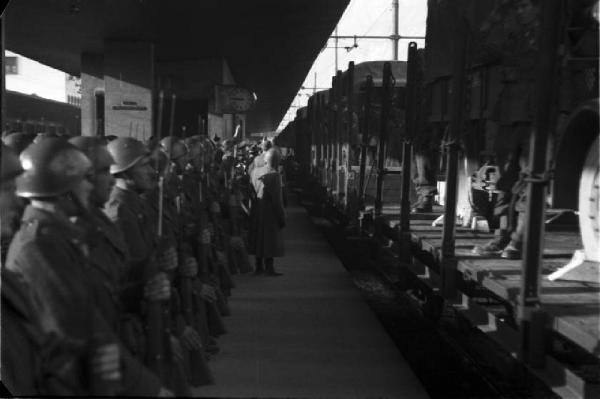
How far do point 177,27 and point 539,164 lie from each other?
14016 millimetres

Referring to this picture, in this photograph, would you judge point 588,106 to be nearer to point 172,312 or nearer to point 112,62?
point 172,312

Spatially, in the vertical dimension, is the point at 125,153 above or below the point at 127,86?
below

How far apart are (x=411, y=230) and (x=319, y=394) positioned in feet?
11.1

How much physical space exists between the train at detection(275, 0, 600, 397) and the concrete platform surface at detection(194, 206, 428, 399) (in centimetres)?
77

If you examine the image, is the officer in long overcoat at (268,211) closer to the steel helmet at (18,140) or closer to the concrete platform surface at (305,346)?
the concrete platform surface at (305,346)

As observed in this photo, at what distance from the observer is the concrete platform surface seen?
685cm

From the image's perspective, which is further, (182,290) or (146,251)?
(182,290)

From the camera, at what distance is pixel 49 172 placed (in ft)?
12.5

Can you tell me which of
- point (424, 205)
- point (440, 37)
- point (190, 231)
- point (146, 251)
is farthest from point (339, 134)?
point (146, 251)

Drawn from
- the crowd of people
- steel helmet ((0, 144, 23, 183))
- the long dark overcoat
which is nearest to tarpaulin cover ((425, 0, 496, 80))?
the long dark overcoat

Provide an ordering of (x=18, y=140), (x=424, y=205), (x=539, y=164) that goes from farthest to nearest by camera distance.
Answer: (x=424, y=205)
(x=18, y=140)
(x=539, y=164)

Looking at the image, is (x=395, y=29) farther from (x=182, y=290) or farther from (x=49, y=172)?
(x=49, y=172)

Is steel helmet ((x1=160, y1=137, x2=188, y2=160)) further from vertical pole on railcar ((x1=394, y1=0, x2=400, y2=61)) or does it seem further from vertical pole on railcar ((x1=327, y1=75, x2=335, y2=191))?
vertical pole on railcar ((x1=394, y1=0, x2=400, y2=61))

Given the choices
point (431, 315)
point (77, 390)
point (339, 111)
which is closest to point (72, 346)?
point (77, 390)
